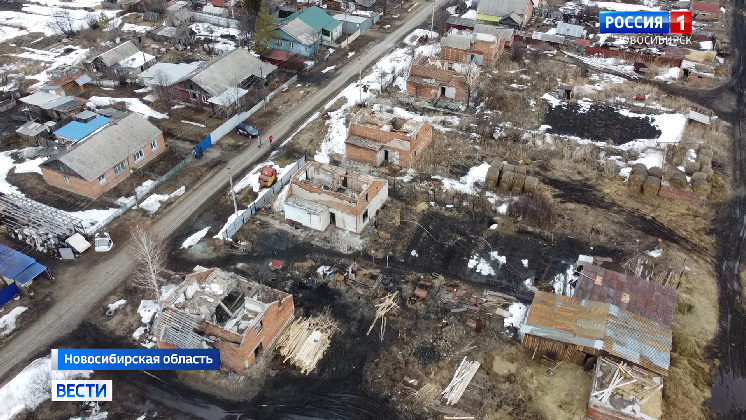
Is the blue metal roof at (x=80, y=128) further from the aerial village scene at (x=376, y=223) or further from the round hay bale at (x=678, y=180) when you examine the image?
the round hay bale at (x=678, y=180)

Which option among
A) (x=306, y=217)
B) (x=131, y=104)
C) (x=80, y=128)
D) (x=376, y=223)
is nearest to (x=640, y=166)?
(x=376, y=223)

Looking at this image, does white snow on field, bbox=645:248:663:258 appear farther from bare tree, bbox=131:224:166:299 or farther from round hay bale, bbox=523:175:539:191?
bare tree, bbox=131:224:166:299

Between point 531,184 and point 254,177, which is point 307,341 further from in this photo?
point 531,184

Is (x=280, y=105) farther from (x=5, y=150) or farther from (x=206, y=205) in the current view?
(x=5, y=150)

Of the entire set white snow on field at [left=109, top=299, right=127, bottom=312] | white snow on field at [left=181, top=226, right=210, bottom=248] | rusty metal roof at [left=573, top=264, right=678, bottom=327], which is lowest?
white snow on field at [left=109, top=299, right=127, bottom=312]

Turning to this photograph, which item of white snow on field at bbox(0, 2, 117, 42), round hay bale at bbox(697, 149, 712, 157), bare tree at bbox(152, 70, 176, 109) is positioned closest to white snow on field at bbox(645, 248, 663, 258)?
round hay bale at bbox(697, 149, 712, 157)

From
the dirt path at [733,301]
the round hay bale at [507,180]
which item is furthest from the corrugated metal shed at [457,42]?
the dirt path at [733,301]

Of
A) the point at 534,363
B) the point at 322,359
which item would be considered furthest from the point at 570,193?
the point at 322,359
